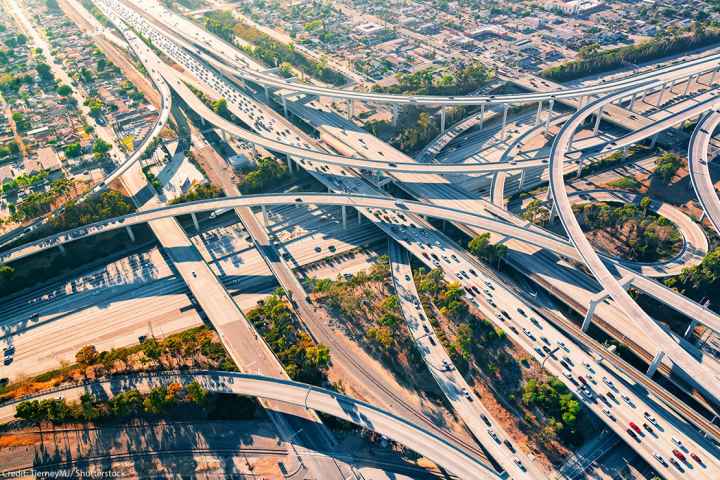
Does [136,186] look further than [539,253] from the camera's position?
Yes

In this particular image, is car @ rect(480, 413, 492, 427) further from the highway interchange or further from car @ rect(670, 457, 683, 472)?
car @ rect(670, 457, 683, 472)

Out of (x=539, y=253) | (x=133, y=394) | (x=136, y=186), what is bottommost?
(x=539, y=253)

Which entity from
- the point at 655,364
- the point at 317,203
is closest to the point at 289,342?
the point at 317,203

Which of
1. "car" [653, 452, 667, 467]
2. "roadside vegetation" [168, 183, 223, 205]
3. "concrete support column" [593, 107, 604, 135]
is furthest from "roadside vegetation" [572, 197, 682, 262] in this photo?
"roadside vegetation" [168, 183, 223, 205]

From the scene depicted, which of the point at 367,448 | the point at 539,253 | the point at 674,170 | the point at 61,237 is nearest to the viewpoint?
the point at 367,448

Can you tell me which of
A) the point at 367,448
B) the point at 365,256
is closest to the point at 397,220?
the point at 365,256

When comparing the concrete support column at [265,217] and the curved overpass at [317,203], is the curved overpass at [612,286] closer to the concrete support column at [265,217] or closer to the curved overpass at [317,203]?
the curved overpass at [317,203]

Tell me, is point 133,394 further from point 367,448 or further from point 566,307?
point 566,307
